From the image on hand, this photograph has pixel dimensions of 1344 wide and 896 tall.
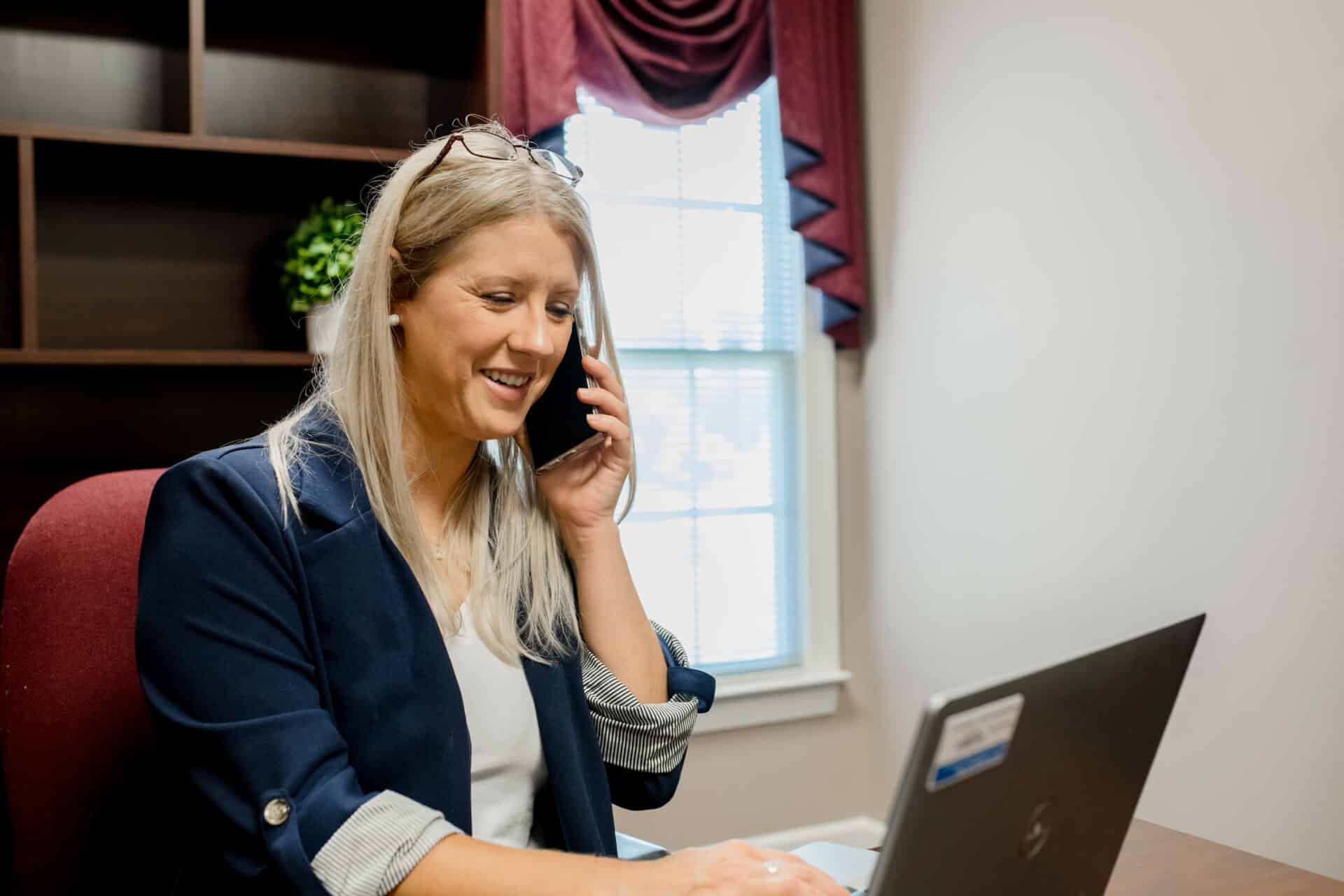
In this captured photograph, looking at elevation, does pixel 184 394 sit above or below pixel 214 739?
above

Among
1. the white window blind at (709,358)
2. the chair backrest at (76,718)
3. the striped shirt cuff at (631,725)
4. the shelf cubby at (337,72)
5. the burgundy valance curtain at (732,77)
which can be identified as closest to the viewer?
the chair backrest at (76,718)

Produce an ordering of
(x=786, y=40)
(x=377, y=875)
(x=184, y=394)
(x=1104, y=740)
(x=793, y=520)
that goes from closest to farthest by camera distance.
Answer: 1. (x=1104, y=740)
2. (x=377, y=875)
3. (x=184, y=394)
4. (x=786, y=40)
5. (x=793, y=520)

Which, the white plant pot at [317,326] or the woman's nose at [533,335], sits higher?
the white plant pot at [317,326]

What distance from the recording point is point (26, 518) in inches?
85.0

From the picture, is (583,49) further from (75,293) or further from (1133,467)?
(1133,467)

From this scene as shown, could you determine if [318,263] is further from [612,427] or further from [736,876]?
[736,876]

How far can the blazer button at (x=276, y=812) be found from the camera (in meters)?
0.93

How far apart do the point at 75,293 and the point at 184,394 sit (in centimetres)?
27

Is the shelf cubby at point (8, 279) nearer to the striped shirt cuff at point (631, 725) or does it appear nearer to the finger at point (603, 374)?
the finger at point (603, 374)

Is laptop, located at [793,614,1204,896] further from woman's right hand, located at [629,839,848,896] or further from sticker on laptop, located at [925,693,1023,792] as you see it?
woman's right hand, located at [629,839,848,896]

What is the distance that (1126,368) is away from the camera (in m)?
2.24

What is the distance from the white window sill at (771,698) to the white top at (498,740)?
1.57 metres

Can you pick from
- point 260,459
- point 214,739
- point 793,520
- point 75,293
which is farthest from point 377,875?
point 793,520

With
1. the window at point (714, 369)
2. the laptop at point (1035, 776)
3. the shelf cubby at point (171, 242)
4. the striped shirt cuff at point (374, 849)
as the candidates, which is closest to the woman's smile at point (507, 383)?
the striped shirt cuff at point (374, 849)
